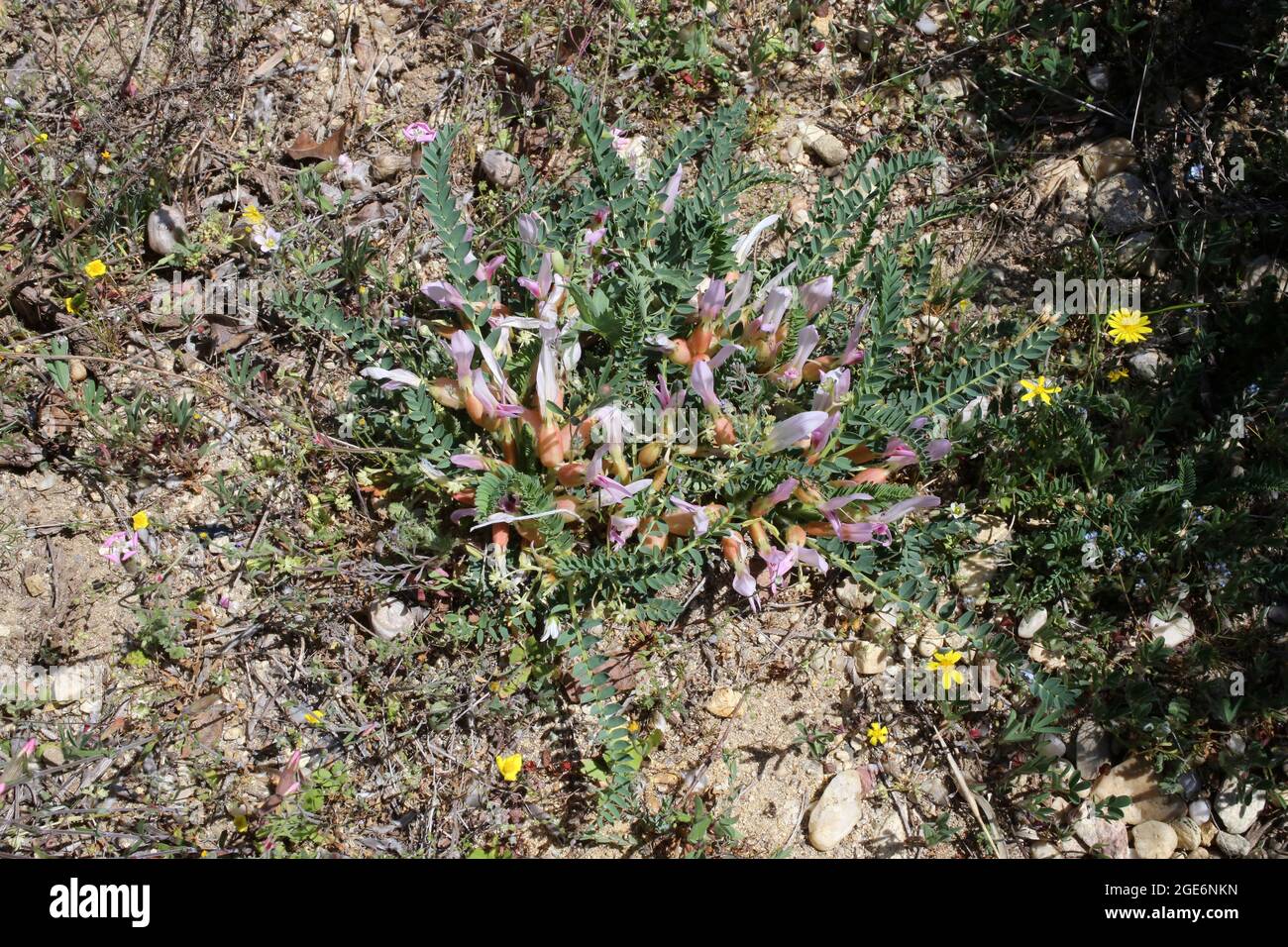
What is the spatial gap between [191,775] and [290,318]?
1765 millimetres

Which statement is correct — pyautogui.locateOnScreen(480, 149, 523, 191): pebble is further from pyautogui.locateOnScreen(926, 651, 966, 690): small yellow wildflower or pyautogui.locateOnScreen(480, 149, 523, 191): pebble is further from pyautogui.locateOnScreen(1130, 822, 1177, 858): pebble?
pyautogui.locateOnScreen(1130, 822, 1177, 858): pebble

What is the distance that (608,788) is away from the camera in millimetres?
3049

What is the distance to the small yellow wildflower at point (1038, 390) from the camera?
3410 mm

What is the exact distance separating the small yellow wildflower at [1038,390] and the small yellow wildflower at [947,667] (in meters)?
0.98

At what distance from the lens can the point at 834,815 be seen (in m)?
3.12

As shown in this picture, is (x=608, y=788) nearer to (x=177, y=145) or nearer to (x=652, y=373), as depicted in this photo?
(x=652, y=373)

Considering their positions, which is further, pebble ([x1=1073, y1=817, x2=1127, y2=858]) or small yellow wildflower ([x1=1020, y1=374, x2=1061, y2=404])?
small yellow wildflower ([x1=1020, y1=374, x2=1061, y2=404])

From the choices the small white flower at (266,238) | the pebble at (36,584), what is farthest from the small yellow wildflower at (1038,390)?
the pebble at (36,584)

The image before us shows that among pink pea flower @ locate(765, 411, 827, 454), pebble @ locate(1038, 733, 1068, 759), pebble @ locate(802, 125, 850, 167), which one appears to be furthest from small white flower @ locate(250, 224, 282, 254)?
pebble @ locate(1038, 733, 1068, 759)

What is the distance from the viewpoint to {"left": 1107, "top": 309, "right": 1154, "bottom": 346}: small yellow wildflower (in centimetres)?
355

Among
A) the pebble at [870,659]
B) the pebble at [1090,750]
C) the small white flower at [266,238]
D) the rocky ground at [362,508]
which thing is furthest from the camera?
the small white flower at [266,238]

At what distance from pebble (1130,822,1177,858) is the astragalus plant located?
3.01 feet

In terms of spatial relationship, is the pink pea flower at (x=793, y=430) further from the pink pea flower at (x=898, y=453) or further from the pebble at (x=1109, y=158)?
the pebble at (x=1109, y=158)

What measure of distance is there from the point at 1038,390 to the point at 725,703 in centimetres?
160
